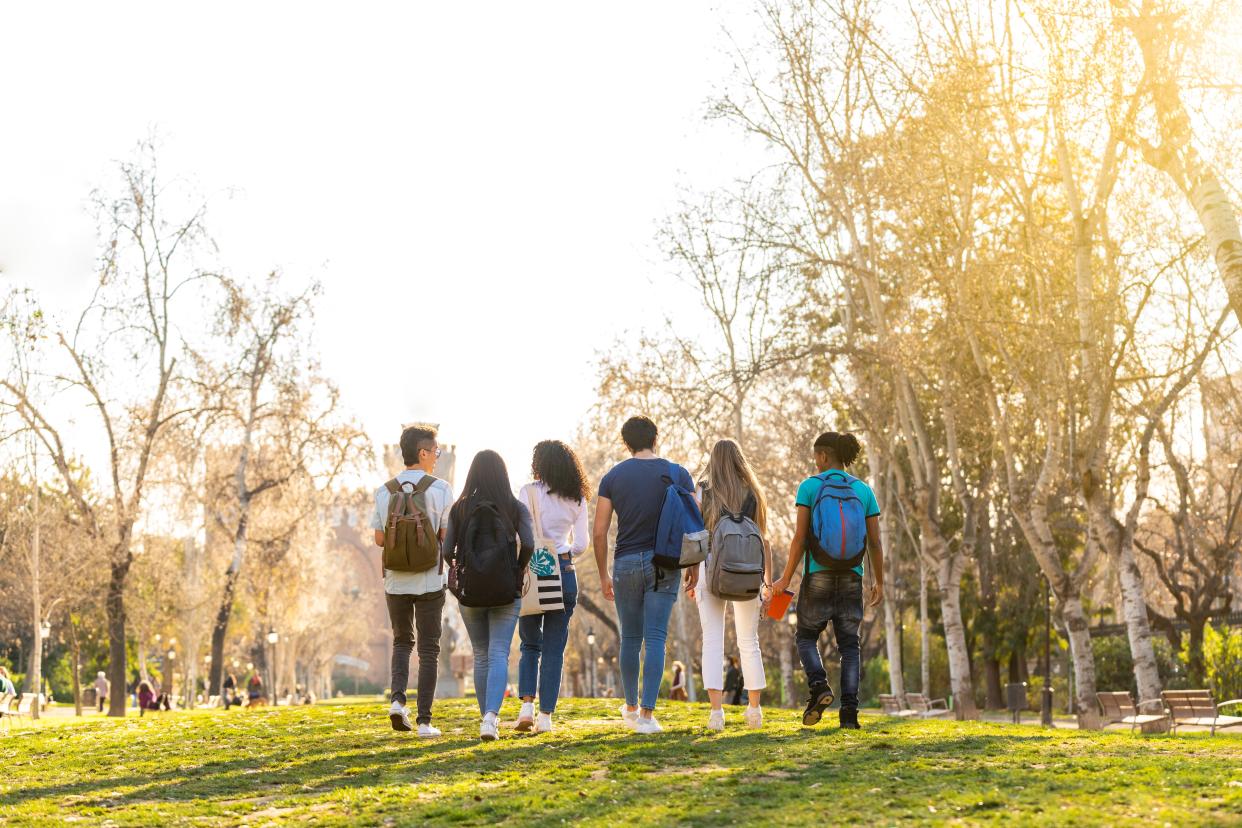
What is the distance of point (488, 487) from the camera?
31.0 feet

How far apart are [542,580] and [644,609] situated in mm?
725

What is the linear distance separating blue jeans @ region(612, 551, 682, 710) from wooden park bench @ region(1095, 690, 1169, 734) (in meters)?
9.24

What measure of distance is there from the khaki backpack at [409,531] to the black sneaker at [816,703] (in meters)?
2.86

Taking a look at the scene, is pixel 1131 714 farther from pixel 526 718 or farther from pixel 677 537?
pixel 677 537

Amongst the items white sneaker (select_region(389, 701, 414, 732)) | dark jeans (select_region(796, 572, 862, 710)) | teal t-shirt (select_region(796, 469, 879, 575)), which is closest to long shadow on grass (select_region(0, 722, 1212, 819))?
white sneaker (select_region(389, 701, 414, 732))

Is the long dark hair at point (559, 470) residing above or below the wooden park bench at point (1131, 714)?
above

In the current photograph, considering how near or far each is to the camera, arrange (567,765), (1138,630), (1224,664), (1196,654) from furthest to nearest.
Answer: (1196,654) < (1224,664) < (1138,630) < (567,765)

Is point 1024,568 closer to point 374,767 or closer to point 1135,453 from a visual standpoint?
point 1135,453

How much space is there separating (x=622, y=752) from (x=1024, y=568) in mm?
34695

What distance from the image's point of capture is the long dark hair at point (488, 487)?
31.0 ft

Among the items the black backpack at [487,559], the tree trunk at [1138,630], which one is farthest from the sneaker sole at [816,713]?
the tree trunk at [1138,630]

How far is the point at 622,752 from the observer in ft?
28.4

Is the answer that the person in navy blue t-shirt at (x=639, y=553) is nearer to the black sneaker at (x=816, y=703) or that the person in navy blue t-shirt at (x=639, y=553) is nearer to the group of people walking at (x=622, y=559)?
the group of people walking at (x=622, y=559)

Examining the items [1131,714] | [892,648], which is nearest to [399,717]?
[1131,714]
